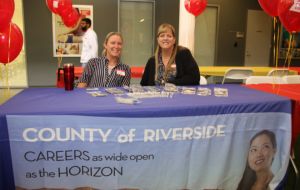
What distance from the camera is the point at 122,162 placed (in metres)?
1.44

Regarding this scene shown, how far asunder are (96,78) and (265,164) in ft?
4.71

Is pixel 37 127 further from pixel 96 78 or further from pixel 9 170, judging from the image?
pixel 96 78

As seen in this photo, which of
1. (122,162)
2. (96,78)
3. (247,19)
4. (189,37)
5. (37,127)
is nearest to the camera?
(37,127)

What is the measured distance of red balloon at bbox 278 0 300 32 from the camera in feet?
6.70

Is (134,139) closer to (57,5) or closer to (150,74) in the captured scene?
(150,74)

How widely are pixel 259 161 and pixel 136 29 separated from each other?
604cm

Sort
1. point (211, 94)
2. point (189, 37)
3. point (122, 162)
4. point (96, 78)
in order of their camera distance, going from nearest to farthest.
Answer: point (122, 162) < point (211, 94) < point (96, 78) < point (189, 37)

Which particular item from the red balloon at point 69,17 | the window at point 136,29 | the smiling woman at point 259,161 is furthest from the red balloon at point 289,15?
the window at point 136,29

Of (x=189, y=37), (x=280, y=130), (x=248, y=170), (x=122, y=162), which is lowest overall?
(x=248, y=170)

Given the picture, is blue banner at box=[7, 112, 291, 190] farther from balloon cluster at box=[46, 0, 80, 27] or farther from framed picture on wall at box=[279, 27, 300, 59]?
framed picture on wall at box=[279, 27, 300, 59]

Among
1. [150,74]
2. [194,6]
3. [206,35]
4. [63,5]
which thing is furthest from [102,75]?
[206,35]

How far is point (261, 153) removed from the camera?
167 centimetres

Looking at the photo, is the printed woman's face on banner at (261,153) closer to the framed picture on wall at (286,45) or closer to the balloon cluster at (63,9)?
the balloon cluster at (63,9)

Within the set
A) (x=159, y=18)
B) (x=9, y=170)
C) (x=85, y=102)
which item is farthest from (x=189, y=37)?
(x=9, y=170)
